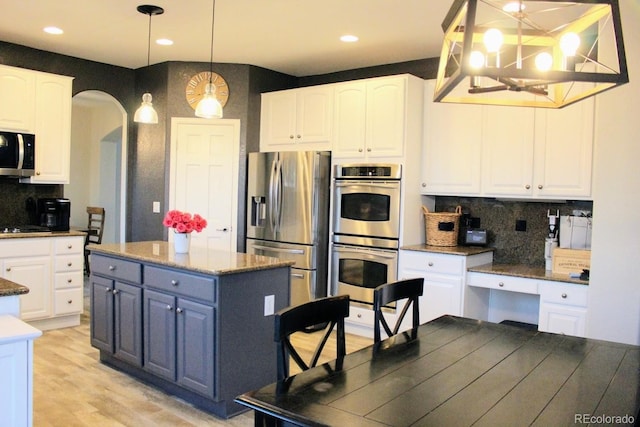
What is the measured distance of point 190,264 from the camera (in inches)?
122

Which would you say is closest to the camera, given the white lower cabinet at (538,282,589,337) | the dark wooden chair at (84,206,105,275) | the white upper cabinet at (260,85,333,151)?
the white lower cabinet at (538,282,589,337)

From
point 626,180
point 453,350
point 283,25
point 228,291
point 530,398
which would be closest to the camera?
point 530,398

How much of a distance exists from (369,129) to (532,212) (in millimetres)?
1566

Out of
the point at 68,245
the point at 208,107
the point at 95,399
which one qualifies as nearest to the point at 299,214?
the point at 208,107

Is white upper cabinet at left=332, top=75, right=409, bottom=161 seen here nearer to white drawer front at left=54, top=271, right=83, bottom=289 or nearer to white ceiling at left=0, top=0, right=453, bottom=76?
white ceiling at left=0, top=0, right=453, bottom=76

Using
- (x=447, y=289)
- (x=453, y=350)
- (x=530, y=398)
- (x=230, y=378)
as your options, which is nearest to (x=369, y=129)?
(x=447, y=289)

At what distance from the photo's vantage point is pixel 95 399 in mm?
3268

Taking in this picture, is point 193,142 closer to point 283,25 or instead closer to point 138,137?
point 138,137

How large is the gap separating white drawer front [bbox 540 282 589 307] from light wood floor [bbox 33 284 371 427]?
5.47 ft

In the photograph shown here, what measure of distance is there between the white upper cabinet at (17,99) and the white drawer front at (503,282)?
13.5ft

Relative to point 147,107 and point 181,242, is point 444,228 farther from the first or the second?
point 147,107

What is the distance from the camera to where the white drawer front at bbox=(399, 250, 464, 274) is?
4227 mm

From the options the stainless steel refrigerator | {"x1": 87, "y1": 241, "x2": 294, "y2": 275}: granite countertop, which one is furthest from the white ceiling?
{"x1": 87, "y1": 241, "x2": 294, "y2": 275}: granite countertop

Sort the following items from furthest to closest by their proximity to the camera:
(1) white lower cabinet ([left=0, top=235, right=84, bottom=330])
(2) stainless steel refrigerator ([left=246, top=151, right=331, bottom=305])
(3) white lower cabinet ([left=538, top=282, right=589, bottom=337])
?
1. (2) stainless steel refrigerator ([left=246, top=151, right=331, bottom=305])
2. (1) white lower cabinet ([left=0, top=235, right=84, bottom=330])
3. (3) white lower cabinet ([left=538, top=282, right=589, bottom=337])
